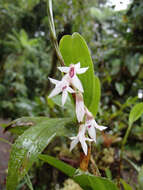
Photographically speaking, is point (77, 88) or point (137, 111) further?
point (137, 111)

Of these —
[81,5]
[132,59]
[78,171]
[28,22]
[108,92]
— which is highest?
[28,22]

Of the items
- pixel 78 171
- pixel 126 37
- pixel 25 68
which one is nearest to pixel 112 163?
pixel 78 171

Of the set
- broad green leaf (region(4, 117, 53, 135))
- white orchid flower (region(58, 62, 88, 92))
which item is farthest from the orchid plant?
broad green leaf (region(4, 117, 53, 135))

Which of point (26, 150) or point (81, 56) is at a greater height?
point (81, 56)

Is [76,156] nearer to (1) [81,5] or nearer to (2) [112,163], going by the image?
(2) [112,163]

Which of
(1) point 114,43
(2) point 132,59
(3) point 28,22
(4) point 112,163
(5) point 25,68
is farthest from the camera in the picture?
(3) point 28,22

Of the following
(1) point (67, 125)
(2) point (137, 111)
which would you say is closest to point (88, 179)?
(1) point (67, 125)

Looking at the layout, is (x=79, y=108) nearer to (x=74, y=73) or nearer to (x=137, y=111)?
(x=74, y=73)
